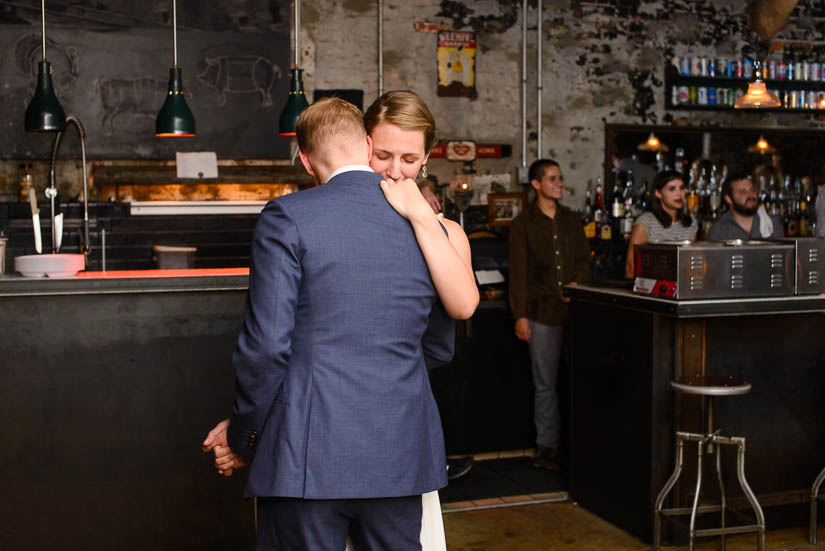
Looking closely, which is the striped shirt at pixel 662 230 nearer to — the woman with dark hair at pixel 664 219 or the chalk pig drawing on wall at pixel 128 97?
the woman with dark hair at pixel 664 219

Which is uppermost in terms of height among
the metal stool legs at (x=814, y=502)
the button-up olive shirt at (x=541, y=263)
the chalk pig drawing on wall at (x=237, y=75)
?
the chalk pig drawing on wall at (x=237, y=75)

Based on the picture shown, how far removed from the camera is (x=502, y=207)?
21.7ft

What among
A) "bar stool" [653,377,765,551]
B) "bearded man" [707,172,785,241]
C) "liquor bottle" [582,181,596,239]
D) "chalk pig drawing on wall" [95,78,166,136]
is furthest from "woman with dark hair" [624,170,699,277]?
"chalk pig drawing on wall" [95,78,166,136]

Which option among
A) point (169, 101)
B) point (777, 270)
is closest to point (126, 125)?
point (169, 101)

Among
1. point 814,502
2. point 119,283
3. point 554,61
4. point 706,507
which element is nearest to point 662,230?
point 554,61

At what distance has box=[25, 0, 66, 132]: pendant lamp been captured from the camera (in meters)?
4.61

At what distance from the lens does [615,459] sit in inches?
169

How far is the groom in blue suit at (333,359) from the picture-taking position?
188 cm

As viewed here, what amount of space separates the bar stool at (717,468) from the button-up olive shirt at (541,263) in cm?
172

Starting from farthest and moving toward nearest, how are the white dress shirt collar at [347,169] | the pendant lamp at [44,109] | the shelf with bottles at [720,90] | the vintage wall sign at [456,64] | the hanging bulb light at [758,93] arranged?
1. the shelf with bottles at [720,90]
2. the vintage wall sign at [456,64]
3. the hanging bulb light at [758,93]
4. the pendant lamp at [44,109]
5. the white dress shirt collar at [347,169]

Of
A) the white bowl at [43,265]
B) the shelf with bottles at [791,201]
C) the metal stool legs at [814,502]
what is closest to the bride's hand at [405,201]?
the white bowl at [43,265]

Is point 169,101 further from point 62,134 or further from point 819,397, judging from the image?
point 819,397

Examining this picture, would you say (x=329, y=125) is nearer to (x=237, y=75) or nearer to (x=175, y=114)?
(x=175, y=114)

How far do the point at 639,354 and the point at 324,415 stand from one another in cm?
249
